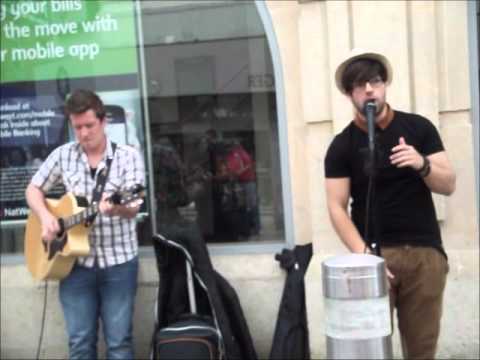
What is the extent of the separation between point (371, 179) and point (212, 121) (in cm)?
238

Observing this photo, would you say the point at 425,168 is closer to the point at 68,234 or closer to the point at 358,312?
the point at 358,312

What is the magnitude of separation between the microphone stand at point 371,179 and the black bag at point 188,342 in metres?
1.39

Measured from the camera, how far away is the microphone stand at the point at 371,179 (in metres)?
2.75

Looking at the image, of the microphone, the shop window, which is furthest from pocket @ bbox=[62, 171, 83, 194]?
the microphone

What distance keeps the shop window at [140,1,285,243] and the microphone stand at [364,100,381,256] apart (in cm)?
195

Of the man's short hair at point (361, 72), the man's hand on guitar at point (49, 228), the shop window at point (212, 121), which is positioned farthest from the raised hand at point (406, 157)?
the shop window at point (212, 121)

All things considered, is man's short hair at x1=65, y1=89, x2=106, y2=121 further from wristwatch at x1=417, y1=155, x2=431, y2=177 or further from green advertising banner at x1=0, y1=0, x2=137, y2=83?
wristwatch at x1=417, y1=155, x2=431, y2=177

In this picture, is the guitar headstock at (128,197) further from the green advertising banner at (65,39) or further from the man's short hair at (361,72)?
the green advertising banner at (65,39)

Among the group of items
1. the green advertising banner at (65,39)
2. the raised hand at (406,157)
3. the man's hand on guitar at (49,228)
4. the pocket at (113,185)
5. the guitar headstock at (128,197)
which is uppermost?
the green advertising banner at (65,39)

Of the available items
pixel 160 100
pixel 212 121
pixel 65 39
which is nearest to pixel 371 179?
pixel 212 121

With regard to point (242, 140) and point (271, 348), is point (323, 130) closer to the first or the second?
point (242, 140)

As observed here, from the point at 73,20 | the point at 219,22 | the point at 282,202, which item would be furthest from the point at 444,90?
the point at 73,20

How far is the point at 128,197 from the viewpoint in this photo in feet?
12.5

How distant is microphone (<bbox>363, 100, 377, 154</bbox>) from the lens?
2727 mm
